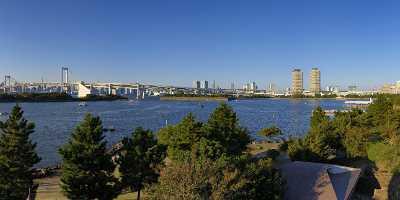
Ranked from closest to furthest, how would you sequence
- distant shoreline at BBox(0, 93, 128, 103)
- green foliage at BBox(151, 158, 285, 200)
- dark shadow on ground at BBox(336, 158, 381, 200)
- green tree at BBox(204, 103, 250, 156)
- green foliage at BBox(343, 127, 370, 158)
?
green foliage at BBox(151, 158, 285, 200) < dark shadow on ground at BBox(336, 158, 381, 200) < green tree at BBox(204, 103, 250, 156) < green foliage at BBox(343, 127, 370, 158) < distant shoreline at BBox(0, 93, 128, 103)

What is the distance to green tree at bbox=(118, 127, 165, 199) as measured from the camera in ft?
39.1

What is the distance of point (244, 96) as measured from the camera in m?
135

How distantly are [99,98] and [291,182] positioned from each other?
97.0 meters

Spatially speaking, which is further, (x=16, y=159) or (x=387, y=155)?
(x=387, y=155)

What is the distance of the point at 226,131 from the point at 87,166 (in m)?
6.48

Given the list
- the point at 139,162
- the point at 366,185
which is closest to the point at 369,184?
the point at 366,185

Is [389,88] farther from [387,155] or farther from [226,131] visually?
[226,131]

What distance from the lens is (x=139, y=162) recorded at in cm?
1198

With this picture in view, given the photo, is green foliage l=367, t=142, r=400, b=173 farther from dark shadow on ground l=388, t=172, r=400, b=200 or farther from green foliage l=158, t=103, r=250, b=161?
green foliage l=158, t=103, r=250, b=161

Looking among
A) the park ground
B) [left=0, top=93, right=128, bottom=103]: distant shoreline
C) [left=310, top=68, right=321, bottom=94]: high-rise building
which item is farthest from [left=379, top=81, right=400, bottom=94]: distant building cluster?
the park ground

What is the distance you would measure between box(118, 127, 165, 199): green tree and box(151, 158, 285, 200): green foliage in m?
3.41

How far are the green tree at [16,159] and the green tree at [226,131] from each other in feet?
19.5

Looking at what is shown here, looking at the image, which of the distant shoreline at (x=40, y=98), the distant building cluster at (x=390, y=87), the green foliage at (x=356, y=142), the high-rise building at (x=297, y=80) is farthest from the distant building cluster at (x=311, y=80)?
the green foliage at (x=356, y=142)

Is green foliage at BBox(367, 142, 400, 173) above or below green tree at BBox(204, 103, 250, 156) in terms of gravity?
below
